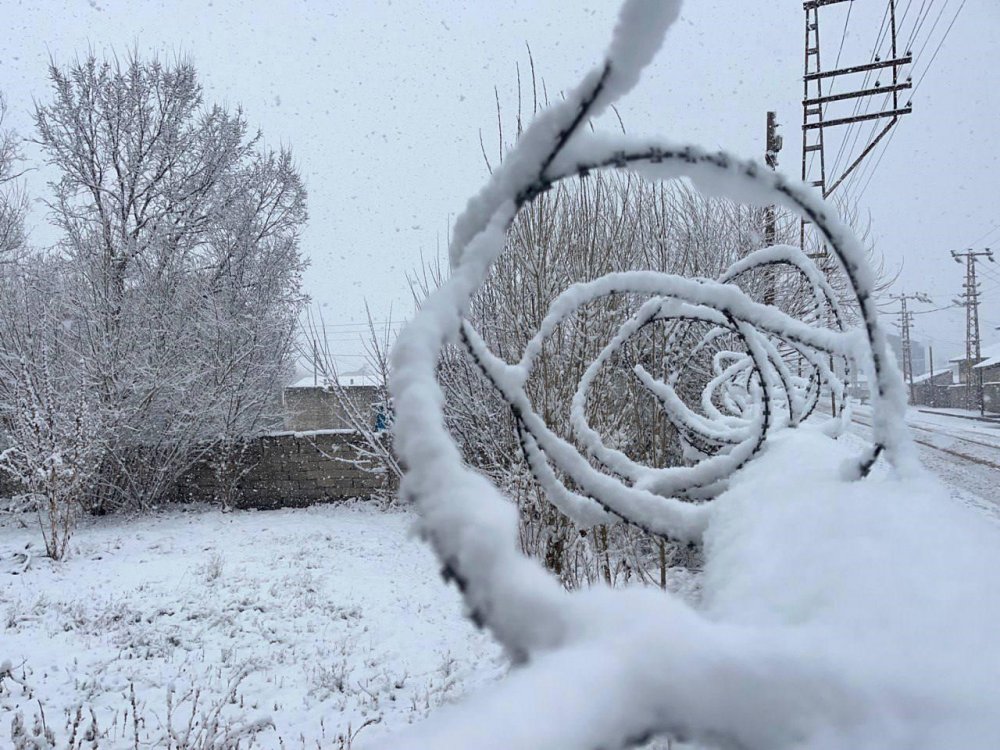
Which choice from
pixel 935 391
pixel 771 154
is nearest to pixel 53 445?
pixel 771 154

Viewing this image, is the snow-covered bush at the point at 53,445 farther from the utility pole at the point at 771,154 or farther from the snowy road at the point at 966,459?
the utility pole at the point at 771,154

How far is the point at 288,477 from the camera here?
9547 mm

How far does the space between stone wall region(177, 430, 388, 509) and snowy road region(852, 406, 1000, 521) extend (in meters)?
7.16

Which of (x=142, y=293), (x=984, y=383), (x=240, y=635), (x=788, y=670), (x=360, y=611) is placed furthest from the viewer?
(x=984, y=383)

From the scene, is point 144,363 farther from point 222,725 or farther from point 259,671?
point 222,725

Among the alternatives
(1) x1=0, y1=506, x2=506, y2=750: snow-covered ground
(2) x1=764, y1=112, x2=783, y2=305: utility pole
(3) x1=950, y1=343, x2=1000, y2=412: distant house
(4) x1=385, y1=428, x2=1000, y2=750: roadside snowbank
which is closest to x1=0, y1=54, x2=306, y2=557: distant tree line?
(1) x1=0, y1=506, x2=506, y2=750: snow-covered ground

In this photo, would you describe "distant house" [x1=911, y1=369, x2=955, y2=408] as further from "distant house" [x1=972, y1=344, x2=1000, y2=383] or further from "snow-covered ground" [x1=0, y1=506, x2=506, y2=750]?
"snow-covered ground" [x1=0, y1=506, x2=506, y2=750]

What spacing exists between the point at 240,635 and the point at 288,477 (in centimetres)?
516

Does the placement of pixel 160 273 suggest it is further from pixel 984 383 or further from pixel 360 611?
pixel 984 383

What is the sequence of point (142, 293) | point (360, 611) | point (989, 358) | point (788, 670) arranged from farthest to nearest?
1. point (989, 358)
2. point (142, 293)
3. point (360, 611)
4. point (788, 670)

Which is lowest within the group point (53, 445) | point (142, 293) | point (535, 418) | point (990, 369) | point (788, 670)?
point (53, 445)

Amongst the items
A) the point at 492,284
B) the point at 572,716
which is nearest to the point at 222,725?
the point at 492,284

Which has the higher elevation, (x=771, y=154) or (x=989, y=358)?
(x=771, y=154)

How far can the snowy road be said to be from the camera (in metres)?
6.67
